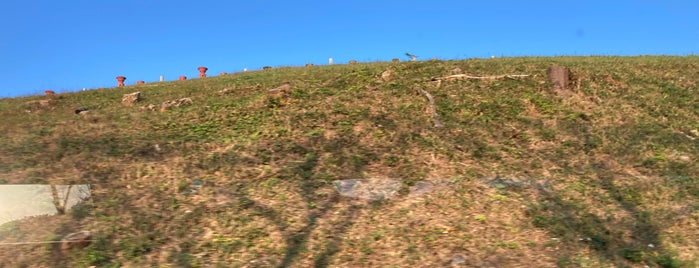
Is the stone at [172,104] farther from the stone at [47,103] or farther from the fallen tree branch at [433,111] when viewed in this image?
the fallen tree branch at [433,111]

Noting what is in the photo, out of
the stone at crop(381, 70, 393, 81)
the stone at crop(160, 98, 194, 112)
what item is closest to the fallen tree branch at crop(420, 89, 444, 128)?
the stone at crop(381, 70, 393, 81)

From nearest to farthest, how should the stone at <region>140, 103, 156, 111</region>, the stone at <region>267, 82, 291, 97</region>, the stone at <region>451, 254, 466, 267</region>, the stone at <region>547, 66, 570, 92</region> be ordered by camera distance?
the stone at <region>451, 254, 466, 267</region> < the stone at <region>267, 82, 291, 97</region> < the stone at <region>140, 103, 156, 111</region> < the stone at <region>547, 66, 570, 92</region>

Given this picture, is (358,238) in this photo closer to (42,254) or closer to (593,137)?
(42,254)

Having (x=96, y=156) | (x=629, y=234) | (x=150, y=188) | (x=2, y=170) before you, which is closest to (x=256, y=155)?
(x=150, y=188)

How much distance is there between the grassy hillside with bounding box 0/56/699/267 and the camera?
14.3ft

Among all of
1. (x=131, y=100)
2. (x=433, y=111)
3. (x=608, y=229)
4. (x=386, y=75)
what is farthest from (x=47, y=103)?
(x=608, y=229)

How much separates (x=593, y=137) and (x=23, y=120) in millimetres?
9063

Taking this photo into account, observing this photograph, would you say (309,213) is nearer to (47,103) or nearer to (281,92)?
(281,92)

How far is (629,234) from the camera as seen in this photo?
4.70m

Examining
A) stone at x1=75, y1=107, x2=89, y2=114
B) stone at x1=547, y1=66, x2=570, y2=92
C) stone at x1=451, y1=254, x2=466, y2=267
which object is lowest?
stone at x1=451, y1=254, x2=466, y2=267

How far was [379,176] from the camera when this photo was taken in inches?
231

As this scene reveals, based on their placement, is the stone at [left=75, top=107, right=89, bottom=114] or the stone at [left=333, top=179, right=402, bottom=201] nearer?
the stone at [left=333, top=179, right=402, bottom=201]

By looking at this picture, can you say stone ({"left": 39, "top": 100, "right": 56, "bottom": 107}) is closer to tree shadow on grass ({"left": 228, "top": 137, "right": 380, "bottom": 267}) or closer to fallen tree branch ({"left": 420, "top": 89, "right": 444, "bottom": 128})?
tree shadow on grass ({"left": 228, "top": 137, "right": 380, "bottom": 267})

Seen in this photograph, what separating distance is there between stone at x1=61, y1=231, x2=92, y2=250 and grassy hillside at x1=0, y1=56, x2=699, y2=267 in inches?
2.8
